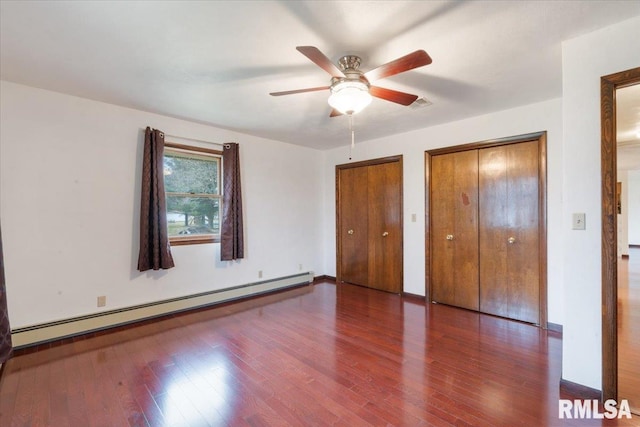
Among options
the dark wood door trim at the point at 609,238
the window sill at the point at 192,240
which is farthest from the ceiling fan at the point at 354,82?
the window sill at the point at 192,240

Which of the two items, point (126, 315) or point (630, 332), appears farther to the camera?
point (126, 315)

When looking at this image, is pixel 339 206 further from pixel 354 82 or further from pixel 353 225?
pixel 354 82

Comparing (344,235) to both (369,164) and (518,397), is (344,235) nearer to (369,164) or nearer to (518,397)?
(369,164)

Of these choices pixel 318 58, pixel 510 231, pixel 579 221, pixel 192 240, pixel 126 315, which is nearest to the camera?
pixel 318 58

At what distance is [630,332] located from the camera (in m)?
2.82

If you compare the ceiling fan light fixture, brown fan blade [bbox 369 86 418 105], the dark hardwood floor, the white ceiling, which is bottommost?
the dark hardwood floor

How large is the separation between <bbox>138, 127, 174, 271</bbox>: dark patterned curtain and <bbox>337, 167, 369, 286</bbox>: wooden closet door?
2856 millimetres

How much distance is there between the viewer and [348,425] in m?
1.72

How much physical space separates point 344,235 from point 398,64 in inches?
144

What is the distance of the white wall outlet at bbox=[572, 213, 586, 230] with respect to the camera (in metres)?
1.96

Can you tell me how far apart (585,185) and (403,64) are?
1.47 meters

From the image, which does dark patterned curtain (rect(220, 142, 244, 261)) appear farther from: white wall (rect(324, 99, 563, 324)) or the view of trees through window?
white wall (rect(324, 99, 563, 324))

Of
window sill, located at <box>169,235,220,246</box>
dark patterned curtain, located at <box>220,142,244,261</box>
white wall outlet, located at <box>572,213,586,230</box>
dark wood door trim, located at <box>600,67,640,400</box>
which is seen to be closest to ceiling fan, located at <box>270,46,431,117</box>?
dark wood door trim, located at <box>600,67,640,400</box>

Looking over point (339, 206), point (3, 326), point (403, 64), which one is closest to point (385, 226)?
point (339, 206)
